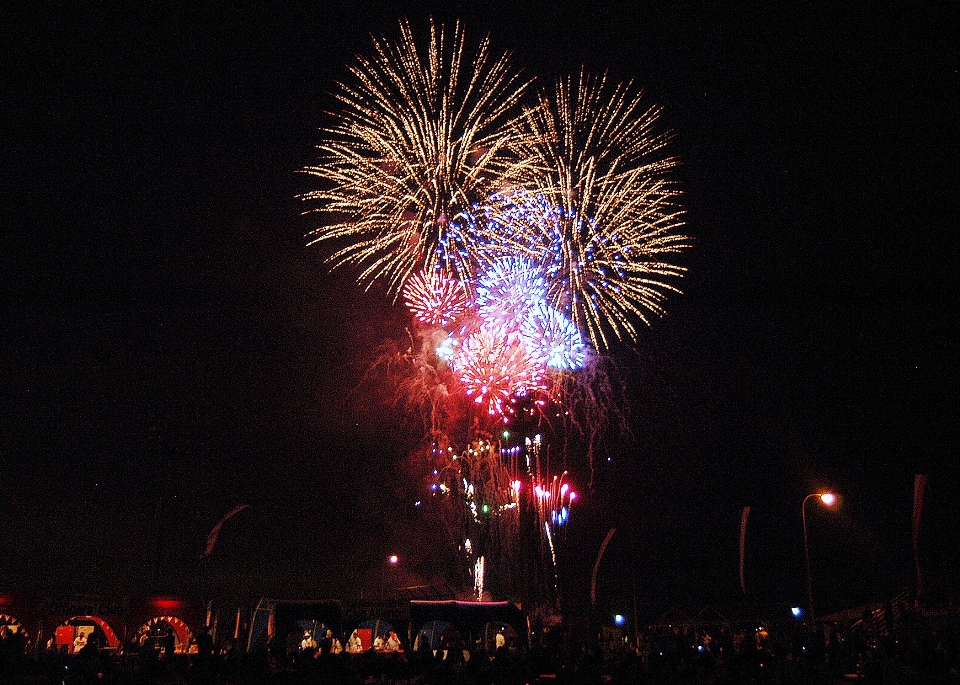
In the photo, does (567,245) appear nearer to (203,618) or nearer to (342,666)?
(342,666)

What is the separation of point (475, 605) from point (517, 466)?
26.6 ft

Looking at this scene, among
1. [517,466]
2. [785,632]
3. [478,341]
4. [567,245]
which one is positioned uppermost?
[567,245]

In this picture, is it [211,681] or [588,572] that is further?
[588,572]

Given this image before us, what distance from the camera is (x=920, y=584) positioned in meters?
41.8

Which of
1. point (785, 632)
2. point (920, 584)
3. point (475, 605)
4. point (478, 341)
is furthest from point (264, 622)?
point (920, 584)

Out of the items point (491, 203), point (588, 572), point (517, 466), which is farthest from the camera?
point (588, 572)

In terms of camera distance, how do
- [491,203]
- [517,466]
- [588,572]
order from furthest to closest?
[588,572], [517,466], [491,203]

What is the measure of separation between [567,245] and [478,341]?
5205mm

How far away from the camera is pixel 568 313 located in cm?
2786

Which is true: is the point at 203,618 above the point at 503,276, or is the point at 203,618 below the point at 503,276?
below

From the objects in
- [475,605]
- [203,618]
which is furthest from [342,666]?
[203,618]

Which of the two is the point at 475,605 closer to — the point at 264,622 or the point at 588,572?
the point at 264,622

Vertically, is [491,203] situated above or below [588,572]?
above

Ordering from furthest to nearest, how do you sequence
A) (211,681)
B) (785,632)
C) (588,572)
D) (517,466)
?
(588,572), (785,632), (517,466), (211,681)
